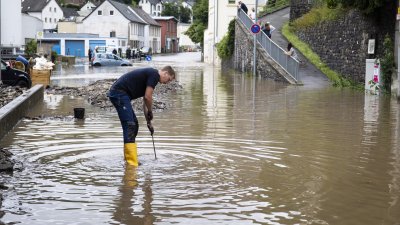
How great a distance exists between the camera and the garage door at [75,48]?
96.1 metres

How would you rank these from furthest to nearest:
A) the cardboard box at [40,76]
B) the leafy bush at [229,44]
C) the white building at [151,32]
A: the white building at [151,32] < the leafy bush at [229,44] < the cardboard box at [40,76]

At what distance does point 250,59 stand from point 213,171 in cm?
3103

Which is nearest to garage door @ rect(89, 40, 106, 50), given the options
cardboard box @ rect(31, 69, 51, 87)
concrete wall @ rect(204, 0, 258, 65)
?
concrete wall @ rect(204, 0, 258, 65)

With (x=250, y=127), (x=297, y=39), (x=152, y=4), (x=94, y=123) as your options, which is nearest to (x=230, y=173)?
(x=250, y=127)

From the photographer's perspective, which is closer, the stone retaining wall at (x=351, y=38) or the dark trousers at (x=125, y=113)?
the dark trousers at (x=125, y=113)

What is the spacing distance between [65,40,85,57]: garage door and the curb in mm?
76025

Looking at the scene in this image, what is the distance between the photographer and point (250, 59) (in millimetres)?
40188

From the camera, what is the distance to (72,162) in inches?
399

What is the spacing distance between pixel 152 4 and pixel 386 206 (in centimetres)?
16992

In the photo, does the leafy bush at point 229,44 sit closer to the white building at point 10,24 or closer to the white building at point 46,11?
the white building at point 10,24

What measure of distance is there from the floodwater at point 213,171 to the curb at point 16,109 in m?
0.21

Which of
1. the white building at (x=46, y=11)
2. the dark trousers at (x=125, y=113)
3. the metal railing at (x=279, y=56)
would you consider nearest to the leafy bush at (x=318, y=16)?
the metal railing at (x=279, y=56)

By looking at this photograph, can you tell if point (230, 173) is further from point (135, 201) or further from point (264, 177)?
point (135, 201)

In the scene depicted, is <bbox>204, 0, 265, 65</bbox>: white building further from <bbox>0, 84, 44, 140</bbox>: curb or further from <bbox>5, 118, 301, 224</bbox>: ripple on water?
<bbox>5, 118, 301, 224</bbox>: ripple on water
